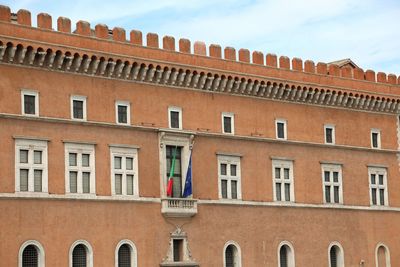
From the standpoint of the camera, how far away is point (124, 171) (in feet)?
110

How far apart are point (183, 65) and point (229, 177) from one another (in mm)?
4889

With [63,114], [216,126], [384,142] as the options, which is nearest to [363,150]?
[384,142]

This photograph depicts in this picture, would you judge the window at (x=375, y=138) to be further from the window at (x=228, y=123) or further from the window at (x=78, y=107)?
the window at (x=78, y=107)

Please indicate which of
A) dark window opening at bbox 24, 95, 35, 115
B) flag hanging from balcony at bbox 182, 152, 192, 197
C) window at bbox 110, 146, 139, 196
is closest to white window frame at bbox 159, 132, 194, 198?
flag hanging from balcony at bbox 182, 152, 192, 197

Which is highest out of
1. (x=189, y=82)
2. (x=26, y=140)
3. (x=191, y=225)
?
(x=189, y=82)

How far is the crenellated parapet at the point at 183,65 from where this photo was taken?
104 feet

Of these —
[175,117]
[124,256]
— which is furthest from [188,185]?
[124,256]

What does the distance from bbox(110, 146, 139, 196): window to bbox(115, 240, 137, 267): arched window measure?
182 cm

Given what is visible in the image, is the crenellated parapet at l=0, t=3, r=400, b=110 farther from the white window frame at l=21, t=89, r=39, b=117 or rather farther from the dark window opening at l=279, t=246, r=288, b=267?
the dark window opening at l=279, t=246, r=288, b=267

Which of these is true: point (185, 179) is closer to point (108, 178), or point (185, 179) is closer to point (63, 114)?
point (108, 178)

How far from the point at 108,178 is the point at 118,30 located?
5.50 m

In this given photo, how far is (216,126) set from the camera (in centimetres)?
3653

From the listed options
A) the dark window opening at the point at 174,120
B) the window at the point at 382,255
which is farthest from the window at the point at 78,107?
the window at the point at 382,255

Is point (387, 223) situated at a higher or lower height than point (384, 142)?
lower
